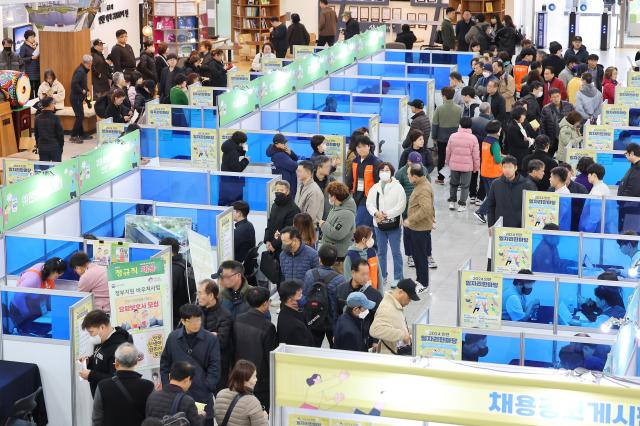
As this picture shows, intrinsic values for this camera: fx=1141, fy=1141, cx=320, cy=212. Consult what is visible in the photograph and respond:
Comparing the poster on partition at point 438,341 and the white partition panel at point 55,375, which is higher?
the poster on partition at point 438,341

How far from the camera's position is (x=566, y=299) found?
26.0 feet

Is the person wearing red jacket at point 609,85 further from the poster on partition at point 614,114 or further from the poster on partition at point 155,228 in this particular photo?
the poster on partition at point 155,228

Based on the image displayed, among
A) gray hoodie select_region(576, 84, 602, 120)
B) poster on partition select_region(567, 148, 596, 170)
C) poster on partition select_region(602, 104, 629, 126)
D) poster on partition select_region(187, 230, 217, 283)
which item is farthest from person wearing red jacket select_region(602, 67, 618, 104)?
poster on partition select_region(187, 230, 217, 283)

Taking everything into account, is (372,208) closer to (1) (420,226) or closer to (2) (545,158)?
(1) (420,226)

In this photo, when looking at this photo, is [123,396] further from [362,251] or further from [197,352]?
[362,251]

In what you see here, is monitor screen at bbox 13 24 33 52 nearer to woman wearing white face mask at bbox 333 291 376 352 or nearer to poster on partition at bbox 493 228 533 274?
poster on partition at bbox 493 228 533 274

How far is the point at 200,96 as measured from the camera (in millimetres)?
15188

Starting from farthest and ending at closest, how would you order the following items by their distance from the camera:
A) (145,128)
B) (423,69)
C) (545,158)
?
(423,69) → (145,128) → (545,158)

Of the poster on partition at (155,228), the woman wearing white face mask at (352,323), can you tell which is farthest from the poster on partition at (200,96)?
the woman wearing white face mask at (352,323)

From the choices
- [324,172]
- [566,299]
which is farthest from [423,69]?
[566,299]

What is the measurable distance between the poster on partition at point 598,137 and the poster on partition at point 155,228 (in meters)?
4.86

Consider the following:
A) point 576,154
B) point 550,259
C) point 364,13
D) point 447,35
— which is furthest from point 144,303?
point 364,13

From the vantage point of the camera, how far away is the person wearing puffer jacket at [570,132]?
12.9m

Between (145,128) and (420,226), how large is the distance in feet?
12.6
